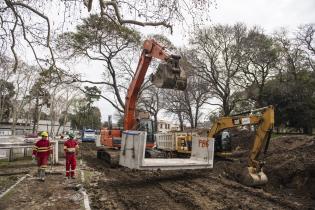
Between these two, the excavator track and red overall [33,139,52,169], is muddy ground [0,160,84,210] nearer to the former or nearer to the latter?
red overall [33,139,52,169]

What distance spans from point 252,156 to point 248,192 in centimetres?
210

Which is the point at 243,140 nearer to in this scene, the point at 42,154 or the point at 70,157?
the point at 70,157

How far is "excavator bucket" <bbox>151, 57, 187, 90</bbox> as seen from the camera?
12625mm

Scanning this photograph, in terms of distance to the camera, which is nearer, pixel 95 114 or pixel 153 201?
pixel 153 201

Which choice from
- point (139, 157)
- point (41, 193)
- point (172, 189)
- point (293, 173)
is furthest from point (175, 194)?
point (293, 173)

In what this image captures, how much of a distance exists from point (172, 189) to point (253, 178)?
293cm

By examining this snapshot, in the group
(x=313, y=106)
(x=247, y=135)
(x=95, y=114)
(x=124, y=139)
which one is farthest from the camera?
(x=95, y=114)

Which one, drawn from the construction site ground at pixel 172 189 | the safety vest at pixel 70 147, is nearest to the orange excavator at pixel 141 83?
the construction site ground at pixel 172 189

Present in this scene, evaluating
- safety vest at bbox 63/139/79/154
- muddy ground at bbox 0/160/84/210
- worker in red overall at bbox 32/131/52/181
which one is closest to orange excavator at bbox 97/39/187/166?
safety vest at bbox 63/139/79/154

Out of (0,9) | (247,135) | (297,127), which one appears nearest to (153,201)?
(0,9)

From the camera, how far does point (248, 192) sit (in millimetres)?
11789

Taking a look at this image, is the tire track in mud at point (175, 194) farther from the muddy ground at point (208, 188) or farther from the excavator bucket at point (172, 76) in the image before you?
the excavator bucket at point (172, 76)

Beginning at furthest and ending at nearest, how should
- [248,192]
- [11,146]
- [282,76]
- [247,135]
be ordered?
[282,76] < [247,135] < [11,146] < [248,192]

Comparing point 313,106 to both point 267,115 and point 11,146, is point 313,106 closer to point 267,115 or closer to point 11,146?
point 267,115
